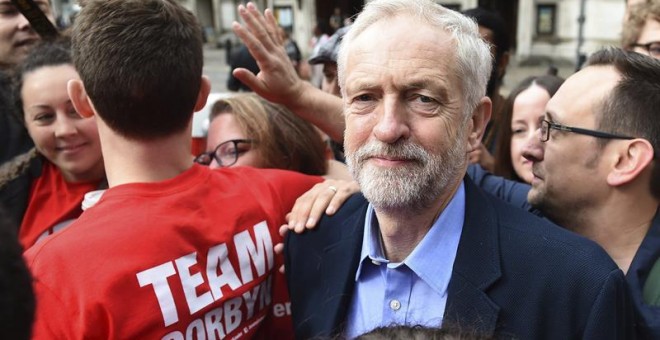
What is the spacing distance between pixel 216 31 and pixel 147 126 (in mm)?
30557

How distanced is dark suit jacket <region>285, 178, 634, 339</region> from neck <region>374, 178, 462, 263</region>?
9 cm

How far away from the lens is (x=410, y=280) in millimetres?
1696

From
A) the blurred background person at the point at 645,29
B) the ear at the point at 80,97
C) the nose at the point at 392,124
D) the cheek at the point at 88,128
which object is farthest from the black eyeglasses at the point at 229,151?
the blurred background person at the point at 645,29

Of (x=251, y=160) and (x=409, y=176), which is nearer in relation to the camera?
(x=409, y=176)

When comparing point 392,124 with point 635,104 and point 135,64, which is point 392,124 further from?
point 635,104

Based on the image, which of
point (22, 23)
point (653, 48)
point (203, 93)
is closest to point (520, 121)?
point (653, 48)

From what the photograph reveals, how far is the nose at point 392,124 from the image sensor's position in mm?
1585

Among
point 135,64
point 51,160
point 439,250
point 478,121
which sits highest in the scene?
point 135,64

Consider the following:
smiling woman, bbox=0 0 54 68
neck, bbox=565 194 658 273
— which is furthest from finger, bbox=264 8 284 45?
smiling woman, bbox=0 0 54 68

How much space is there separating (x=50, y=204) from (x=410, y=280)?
1389 mm

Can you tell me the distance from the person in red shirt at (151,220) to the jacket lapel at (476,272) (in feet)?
1.94

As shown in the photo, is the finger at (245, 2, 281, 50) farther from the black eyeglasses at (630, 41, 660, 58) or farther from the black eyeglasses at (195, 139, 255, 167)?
the black eyeglasses at (630, 41, 660, 58)

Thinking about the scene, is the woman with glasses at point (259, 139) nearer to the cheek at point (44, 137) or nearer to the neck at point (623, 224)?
the cheek at point (44, 137)

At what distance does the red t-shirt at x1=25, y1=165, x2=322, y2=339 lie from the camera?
1.40 m
